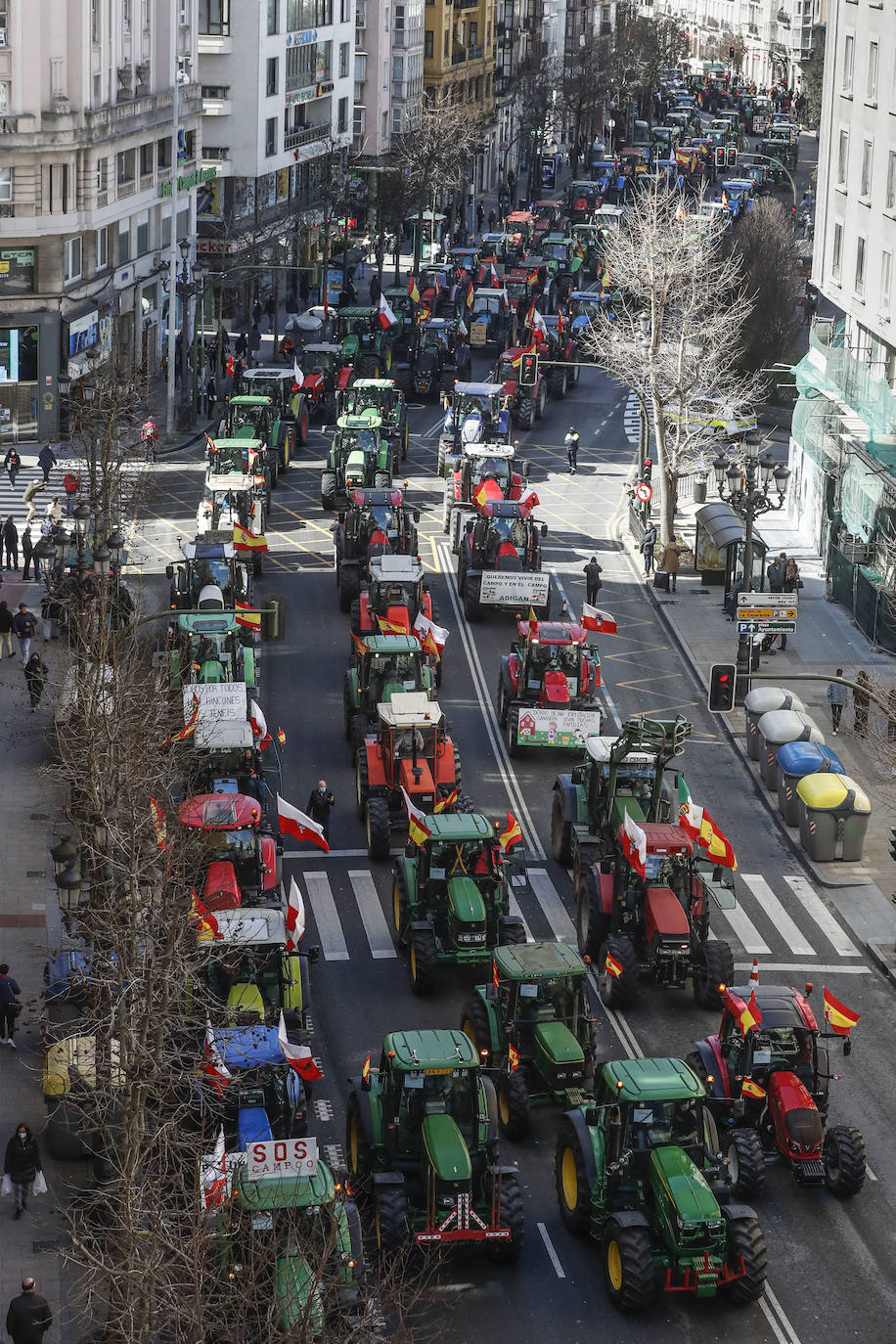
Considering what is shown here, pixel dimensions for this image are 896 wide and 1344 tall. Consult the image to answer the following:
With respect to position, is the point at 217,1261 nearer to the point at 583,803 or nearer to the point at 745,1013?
the point at 745,1013

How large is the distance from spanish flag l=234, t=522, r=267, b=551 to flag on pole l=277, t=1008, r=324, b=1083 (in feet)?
94.3

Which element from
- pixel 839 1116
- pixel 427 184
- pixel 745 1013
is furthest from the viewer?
pixel 427 184

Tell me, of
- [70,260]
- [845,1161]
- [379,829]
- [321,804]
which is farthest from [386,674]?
[70,260]

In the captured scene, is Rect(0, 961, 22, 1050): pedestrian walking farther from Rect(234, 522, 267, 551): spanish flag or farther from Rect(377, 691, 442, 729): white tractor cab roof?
Rect(234, 522, 267, 551): spanish flag

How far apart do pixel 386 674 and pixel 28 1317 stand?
2113cm

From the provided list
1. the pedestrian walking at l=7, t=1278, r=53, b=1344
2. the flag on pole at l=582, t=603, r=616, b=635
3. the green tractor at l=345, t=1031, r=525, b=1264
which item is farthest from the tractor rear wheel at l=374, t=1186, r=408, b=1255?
the flag on pole at l=582, t=603, r=616, b=635

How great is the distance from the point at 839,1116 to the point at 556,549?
33166mm

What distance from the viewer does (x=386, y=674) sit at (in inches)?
1662

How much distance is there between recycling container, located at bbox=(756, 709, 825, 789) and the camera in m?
42.8

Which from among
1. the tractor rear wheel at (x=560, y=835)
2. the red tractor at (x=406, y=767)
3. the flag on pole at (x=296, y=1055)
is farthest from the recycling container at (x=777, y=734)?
the flag on pole at (x=296, y=1055)

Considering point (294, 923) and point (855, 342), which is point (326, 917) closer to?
point (294, 923)

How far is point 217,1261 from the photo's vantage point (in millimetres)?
22453

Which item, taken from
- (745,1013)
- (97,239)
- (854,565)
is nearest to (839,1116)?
(745,1013)

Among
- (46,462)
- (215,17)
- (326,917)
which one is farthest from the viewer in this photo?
(215,17)
